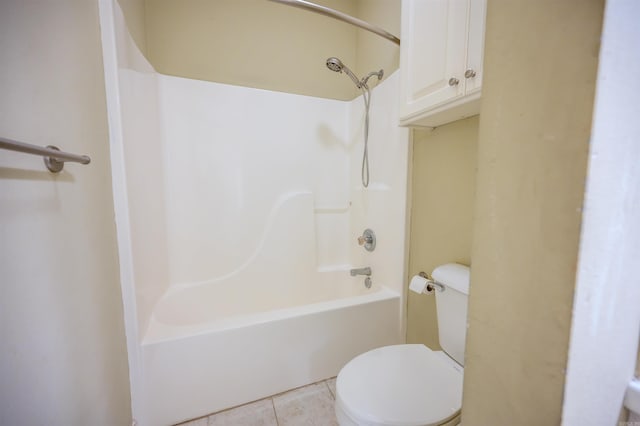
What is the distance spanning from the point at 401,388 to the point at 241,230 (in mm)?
1342

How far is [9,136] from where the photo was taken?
1.66 ft

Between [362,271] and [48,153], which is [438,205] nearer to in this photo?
[362,271]

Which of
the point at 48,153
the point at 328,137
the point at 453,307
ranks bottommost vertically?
the point at 453,307

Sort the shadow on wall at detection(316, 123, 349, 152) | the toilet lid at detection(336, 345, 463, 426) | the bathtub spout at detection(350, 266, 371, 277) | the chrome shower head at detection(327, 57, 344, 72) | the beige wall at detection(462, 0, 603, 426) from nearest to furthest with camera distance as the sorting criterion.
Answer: the beige wall at detection(462, 0, 603, 426), the toilet lid at detection(336, 345, 463, 426), the chrome shower head at detection(327, 57, 344, 72), the bathtub spout at detection(350, 266, 371, 277), the shadow on wall at detection(316, 123, 349, 152)

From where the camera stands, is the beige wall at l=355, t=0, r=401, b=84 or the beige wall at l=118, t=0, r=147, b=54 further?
the beige wall at l=355, t=0, r=401, b=84

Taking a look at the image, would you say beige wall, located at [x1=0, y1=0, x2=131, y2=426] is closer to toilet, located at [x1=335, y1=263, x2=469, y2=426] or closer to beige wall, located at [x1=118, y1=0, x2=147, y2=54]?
beige wall, located at [x1=118, y1=0, x2=147, y2=54]

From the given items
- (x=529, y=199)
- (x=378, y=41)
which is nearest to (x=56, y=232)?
(x=529, y=199)

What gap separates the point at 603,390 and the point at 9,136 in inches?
42.1

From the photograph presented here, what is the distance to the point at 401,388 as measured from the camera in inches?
31.3

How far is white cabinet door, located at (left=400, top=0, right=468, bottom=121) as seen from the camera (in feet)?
2.61

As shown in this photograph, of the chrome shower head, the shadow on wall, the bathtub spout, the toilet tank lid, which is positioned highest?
the chrome shower head

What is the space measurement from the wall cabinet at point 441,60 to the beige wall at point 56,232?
45.6 inches

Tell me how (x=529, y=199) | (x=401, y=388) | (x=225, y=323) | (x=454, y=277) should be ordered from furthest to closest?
(x=225, y=323) → (x=454, y=277) → (x=401, y=388) → (x=529, y=199)

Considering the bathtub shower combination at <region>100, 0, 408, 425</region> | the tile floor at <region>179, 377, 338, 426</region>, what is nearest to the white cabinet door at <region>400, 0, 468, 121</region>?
the bathtub shower combination at <region>100, 0, 408, 425</region>
